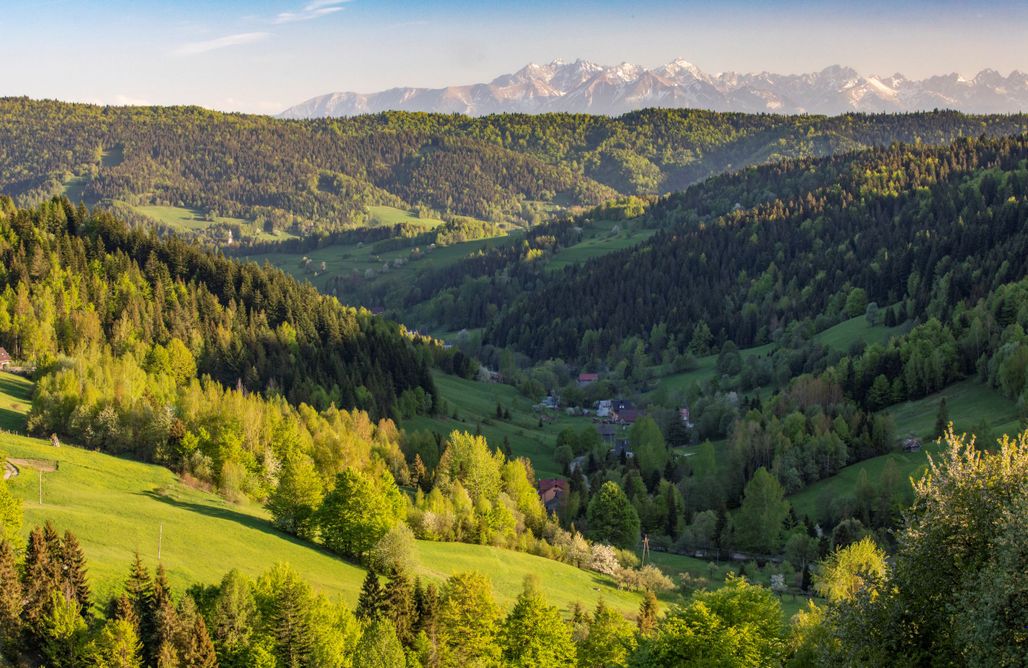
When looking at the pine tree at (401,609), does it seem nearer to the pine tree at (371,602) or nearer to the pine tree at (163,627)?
the pine tree at (371,602)

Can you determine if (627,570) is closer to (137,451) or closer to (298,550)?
(298,550)

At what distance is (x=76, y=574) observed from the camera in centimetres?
4909

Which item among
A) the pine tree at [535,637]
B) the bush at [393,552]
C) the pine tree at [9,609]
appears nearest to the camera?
the pine tree at [9,609]

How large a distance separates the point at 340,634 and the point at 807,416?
10916 centimetres

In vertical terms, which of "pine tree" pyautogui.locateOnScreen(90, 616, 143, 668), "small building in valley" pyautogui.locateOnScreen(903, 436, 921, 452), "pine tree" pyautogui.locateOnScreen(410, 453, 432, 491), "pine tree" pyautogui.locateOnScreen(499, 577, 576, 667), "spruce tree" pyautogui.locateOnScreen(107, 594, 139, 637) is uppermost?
"spruce tree" pyautogui.locateOnScreen(107, 594, 139, 637)

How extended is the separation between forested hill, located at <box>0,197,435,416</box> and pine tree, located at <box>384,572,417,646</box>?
82449 millimetres

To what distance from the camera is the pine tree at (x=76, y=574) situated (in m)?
48.8

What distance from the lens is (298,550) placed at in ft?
229

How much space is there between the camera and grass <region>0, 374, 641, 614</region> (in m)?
59.2

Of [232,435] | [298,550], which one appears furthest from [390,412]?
[298,550]

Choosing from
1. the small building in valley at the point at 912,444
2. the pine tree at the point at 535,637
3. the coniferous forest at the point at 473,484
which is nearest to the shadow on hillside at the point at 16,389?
the coniferous forest at the point at 473,484

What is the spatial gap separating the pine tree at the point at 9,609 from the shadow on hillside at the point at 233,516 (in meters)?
25.6

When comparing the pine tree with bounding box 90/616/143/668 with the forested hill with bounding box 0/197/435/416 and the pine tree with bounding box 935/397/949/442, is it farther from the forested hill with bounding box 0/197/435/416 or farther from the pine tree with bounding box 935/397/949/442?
the pine tree with bounding box 935/397/949/442

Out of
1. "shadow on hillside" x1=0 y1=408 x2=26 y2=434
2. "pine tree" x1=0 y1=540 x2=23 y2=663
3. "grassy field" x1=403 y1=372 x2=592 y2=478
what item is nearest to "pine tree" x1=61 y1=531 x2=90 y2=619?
"pine tree" x1=0 y1=540 x2=23 y2=663
